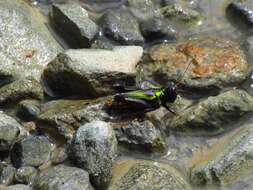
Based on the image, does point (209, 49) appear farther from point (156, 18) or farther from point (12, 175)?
A: point (12, 175)

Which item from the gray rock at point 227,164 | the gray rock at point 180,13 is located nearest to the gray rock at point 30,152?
the gray rock at point 227,164

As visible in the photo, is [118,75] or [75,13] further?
[75,13]

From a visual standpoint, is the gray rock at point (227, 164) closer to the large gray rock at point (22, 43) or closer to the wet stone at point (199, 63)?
the wet stone at point (199, 63)

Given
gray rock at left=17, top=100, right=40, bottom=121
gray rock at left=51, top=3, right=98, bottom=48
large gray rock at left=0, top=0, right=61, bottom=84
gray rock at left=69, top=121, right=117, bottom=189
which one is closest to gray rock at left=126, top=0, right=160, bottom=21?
gray rock at left=51, top=3, right=98, bottom=48

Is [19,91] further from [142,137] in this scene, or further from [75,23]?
[142,137]

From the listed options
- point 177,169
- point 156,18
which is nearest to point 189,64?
point 156,18

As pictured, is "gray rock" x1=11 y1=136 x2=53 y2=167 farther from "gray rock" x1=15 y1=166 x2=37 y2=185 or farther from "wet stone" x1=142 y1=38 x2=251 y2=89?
"wet stone" x1=142 y1=38 x2=251 y2=89

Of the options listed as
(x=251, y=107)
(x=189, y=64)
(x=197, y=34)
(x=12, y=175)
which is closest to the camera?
(x=12, y=175)
